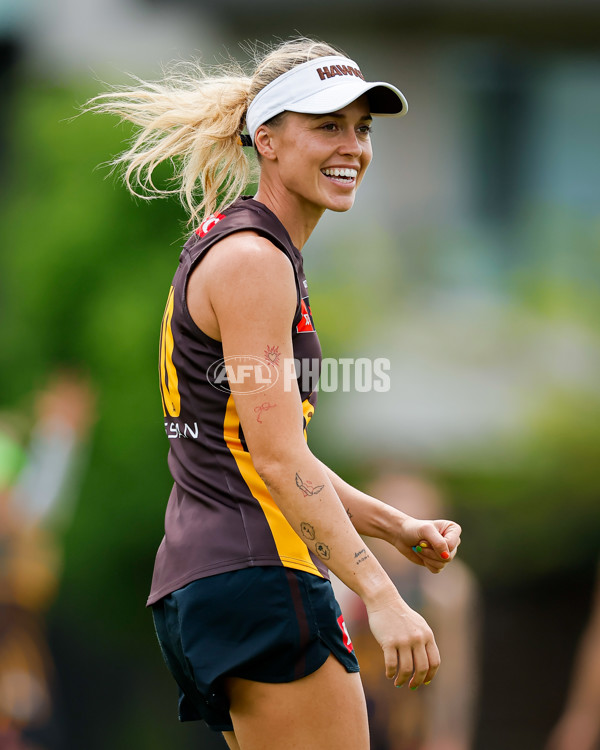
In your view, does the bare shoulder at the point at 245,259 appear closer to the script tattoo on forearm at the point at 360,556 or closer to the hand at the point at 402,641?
the script tattoo on forearm at the point at 360,556

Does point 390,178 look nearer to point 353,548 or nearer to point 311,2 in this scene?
point 311,2

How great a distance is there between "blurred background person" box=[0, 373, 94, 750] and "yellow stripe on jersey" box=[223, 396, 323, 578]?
15.7 feet

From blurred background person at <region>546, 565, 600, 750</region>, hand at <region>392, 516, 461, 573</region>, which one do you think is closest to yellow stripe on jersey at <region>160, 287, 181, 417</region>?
hand at <region>392, 516, 461, 573</region>

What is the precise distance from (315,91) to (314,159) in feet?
0.56

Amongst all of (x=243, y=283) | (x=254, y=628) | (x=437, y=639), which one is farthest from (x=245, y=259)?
(x=437, y=639)

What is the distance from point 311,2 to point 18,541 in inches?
338

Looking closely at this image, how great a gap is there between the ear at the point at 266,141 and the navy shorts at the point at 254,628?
1064 millimetres

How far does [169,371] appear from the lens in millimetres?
2672

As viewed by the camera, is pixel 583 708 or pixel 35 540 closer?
pixel 35 540

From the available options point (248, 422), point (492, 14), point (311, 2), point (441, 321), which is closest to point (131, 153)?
point (248, 422)

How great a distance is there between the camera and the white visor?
2631 mm

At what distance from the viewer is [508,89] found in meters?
14.7

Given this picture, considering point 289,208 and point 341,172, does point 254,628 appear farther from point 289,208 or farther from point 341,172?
point 341,172

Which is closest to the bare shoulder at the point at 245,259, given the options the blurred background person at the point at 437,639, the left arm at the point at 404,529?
the left arm at the point at 404,529
